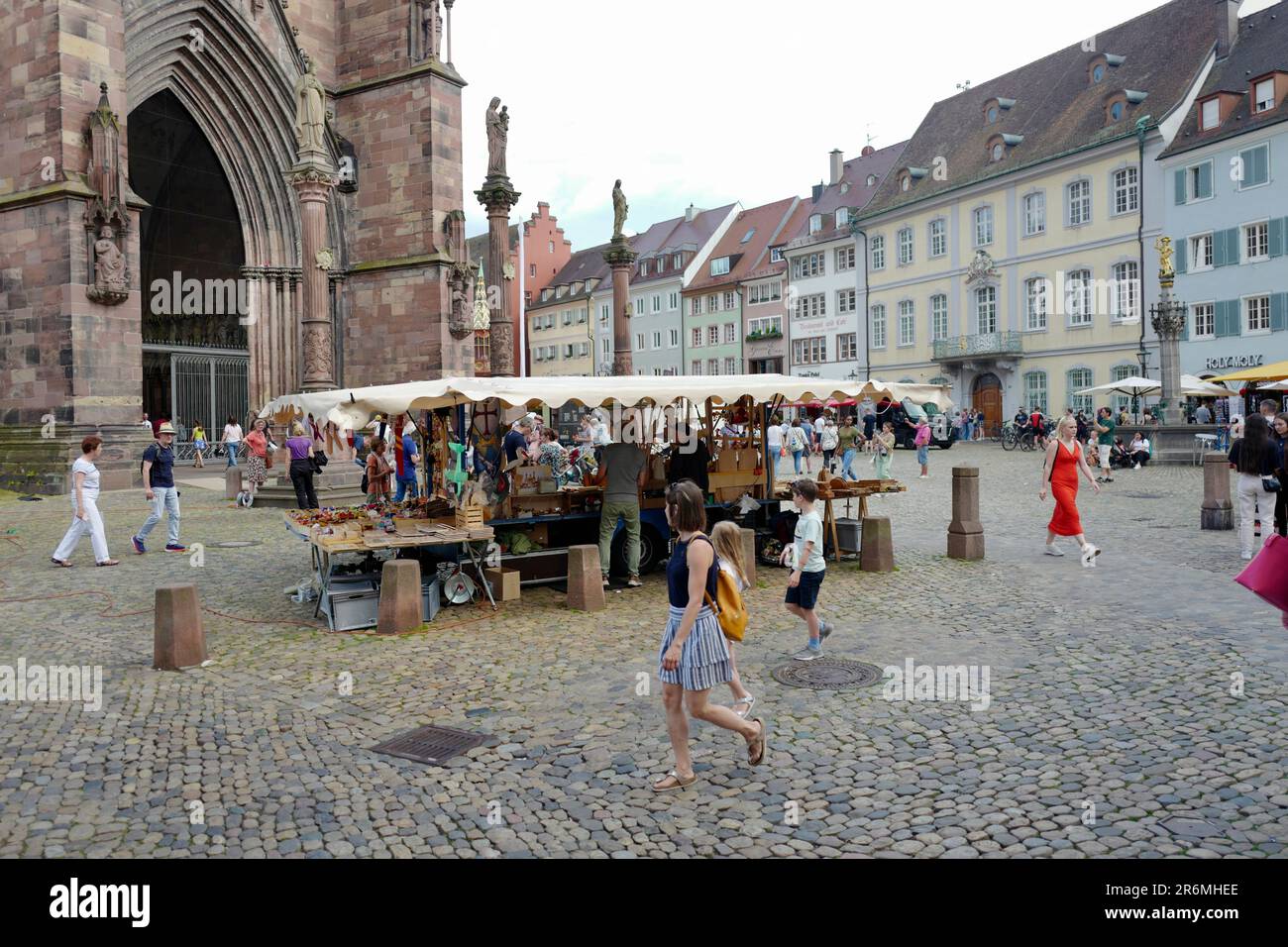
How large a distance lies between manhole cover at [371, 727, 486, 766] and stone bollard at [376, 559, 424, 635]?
2.85m

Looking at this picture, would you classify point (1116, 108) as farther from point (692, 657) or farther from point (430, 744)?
point (430, 744)

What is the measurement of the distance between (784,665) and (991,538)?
7585 mm

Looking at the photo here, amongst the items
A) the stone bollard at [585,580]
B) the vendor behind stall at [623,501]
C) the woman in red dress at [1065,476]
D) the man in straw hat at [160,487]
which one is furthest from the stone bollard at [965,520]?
the man in straw hat at [160,487]

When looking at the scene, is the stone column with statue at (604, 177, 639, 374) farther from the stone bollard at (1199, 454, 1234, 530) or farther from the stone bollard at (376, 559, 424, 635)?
the stone bollard at (376, 559, 424, 635)

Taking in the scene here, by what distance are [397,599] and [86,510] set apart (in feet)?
18.1

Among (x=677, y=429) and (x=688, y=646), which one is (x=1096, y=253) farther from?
(x=688, y=646)

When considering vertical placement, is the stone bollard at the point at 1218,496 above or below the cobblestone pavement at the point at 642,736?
above

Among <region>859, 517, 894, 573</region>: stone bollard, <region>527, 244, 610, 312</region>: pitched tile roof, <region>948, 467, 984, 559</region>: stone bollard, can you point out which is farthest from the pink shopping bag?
<region>527, 244, 610, 312</region>: pitched tile roof

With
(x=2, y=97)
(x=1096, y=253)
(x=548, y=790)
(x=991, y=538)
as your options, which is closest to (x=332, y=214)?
(x=2, y=97)

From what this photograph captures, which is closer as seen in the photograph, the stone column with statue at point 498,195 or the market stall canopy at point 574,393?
the market stall canopy at point 574,393

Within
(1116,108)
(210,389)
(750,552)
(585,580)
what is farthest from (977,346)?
(585,580)

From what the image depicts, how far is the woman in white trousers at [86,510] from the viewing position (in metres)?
11.7

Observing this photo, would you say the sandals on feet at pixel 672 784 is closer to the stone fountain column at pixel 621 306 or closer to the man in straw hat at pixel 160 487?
the man in straw hat at pixel 160 487

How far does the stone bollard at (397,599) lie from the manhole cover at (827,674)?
345cm
